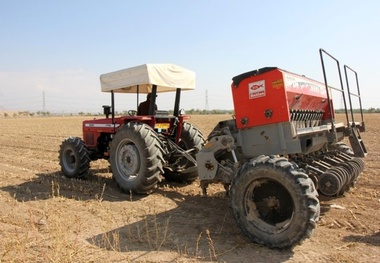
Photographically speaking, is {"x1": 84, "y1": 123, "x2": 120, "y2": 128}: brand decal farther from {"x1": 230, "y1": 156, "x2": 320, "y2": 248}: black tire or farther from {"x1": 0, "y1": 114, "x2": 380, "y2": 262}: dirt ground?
{"x1": 230, "y1": 156, "x2": 320, "y2": 248}: black tire

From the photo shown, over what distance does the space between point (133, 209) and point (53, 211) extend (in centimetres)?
121

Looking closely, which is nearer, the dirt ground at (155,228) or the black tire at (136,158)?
the dirt ground at (155,228)

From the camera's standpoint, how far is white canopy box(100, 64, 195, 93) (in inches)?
253

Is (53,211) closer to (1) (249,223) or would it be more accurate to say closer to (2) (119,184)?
(2) (119,184)

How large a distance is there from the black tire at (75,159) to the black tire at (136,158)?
4.27 ft

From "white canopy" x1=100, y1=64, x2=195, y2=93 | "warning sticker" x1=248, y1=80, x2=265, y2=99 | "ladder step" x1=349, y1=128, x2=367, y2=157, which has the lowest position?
"ladder step" x1=349, y1=128, x2=367, y2=157

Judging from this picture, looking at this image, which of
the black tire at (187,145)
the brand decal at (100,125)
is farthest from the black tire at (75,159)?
the black tire at (187,145)

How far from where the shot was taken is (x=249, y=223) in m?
4.16

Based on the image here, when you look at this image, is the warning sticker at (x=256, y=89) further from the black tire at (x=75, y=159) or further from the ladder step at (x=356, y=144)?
the black tire at (x=75, y=159)

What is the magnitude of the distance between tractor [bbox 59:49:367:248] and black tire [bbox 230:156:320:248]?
0.01m

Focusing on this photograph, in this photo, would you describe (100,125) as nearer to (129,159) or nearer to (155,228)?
(129,159)

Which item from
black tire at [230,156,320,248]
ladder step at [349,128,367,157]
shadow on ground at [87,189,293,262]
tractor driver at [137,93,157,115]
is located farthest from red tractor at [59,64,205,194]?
ladder step at [349,128,367,157]

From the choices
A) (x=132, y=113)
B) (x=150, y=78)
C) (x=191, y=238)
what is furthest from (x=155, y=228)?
(x=132, y=113)

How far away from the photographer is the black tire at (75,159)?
307 inches
